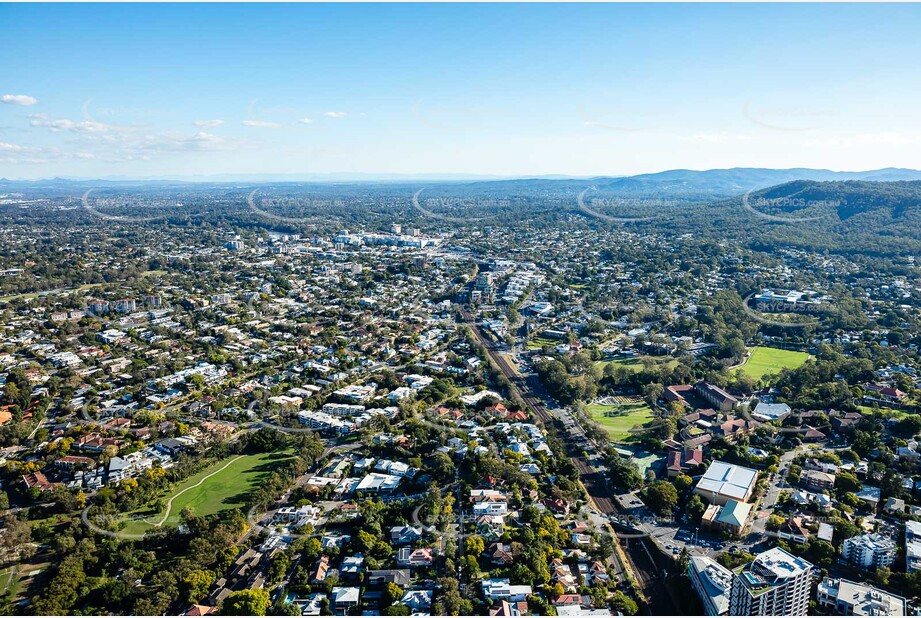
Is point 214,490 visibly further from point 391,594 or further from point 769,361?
point 769,361

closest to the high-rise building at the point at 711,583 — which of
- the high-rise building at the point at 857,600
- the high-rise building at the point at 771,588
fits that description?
the high-rise building at the point at 771,588

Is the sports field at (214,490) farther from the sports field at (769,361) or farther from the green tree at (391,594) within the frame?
the sports field at (769,361)

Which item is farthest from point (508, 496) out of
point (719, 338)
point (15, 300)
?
point (15, 300)

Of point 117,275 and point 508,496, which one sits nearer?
point 508,496

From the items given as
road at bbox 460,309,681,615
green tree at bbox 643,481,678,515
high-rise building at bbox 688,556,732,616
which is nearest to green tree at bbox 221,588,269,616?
road at bbox 460,309,681,615

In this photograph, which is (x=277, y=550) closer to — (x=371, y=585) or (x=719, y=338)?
(x=371, y=585)

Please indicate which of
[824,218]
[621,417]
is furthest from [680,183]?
[621,417]

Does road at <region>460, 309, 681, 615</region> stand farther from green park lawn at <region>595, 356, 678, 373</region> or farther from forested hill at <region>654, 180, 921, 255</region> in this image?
forested hill at <region>654, 180, 921, 255</region>
